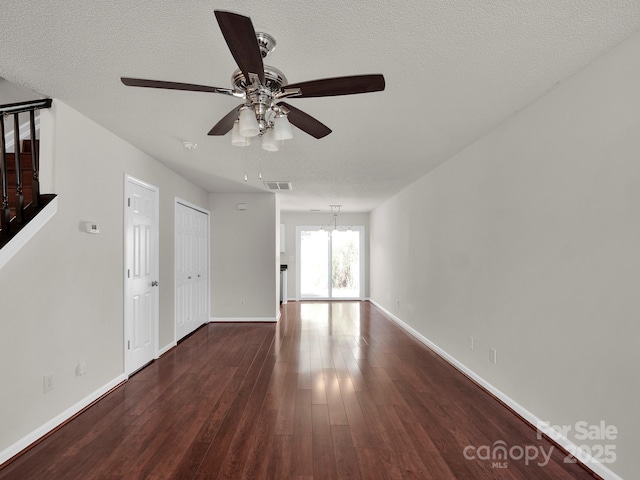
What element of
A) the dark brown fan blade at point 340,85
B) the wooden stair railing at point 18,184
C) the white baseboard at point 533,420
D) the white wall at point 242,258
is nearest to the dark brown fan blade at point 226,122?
the dark brown fan blade at point 340,85

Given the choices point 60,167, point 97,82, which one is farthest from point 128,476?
point 97,82

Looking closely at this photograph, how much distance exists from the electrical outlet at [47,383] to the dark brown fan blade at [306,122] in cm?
246

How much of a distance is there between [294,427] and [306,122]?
212 cm

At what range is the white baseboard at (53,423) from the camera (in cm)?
215

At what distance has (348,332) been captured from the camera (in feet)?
18.4

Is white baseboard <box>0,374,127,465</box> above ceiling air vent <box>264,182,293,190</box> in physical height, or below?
below

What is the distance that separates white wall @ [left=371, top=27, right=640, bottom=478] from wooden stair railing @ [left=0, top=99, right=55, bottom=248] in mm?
3548

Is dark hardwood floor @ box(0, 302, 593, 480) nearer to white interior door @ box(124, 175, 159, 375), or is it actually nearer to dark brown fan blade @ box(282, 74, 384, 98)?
white interior door @ box(124, 175, 159, 375)

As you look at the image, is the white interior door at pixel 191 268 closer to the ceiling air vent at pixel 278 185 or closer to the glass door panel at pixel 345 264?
the ceiling air vent at pixel 278 185

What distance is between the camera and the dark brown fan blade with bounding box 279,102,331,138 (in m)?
1.93

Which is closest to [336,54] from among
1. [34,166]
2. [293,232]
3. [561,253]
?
[561,253]

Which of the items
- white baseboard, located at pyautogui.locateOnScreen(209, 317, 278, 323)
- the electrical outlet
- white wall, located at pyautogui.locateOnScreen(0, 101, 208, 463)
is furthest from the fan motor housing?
white baseboard, located at pyautogui.locateOnScreen(209, 317, 278, 323)

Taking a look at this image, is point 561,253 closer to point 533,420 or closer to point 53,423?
point 533,420

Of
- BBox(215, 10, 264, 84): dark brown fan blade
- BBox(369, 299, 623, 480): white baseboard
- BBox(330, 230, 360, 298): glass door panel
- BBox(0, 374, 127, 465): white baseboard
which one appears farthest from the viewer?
BBox(330, 230, 360, 298): glass door panel
